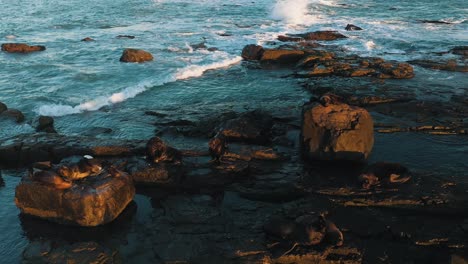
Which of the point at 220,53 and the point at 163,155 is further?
the point at 220,53

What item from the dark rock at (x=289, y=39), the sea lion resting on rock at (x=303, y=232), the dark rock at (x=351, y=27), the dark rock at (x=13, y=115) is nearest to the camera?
Answer: the sea lion resting on rock at (x=303, y=232)

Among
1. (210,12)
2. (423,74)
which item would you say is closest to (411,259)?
(423,74)

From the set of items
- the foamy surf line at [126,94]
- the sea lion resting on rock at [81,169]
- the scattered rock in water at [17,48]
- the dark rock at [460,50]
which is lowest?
the foamy surf line at [126,94]

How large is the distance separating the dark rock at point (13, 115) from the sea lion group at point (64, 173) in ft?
26.8

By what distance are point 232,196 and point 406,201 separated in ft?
12.9

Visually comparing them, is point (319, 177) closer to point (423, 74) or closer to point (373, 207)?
point (373, 207)

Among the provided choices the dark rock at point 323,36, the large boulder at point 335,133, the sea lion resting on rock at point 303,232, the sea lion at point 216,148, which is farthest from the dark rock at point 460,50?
the sea lion resting on rock at point 303,232

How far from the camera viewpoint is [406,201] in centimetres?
983

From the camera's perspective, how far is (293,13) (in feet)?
141

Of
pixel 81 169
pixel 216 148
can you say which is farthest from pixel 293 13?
pixel 81 169

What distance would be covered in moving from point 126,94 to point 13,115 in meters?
4.89

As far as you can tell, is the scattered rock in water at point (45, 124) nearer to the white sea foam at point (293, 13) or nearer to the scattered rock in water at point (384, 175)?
the scattered rock in water at point (384, 175)

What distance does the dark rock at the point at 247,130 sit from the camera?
13.4 meters

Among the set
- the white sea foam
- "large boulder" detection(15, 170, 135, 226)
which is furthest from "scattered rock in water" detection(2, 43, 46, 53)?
"large boulder" detection(15, 170, 135, 226)
